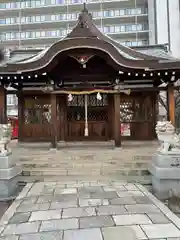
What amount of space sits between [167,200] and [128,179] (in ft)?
4.95

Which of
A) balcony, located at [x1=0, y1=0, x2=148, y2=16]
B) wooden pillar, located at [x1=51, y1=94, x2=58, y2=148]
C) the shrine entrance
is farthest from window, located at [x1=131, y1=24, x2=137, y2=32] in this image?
wooden pillar, located at [x1=51, y1=94, x2=58, y2=148]

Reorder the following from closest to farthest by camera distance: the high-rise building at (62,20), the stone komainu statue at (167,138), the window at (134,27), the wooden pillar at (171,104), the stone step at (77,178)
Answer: the stone komainu statue at (167,138), the stone step at (77,178), the wooden pillar at (171,104), the high-rise building at (62,20), the window at (134,27)

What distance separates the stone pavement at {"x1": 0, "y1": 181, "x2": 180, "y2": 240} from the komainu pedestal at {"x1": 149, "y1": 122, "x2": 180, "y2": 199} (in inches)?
Answer: 16.0

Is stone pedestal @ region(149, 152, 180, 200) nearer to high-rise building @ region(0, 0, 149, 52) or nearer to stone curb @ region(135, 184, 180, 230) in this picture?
stone curb @ region(135, 184, 180, 230)

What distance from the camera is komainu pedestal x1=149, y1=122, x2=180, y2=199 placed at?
6.99 m

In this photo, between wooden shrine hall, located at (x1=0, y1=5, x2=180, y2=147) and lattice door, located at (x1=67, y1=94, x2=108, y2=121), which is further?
lattice door, located at (x1=67, y1=94, x2=108, y2=121)

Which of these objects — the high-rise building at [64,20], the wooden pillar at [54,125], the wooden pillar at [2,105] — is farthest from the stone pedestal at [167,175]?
the high-rise building at [64,20]

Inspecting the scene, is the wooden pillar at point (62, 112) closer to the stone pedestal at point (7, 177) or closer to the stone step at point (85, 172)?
the stone step at point (85, 172)

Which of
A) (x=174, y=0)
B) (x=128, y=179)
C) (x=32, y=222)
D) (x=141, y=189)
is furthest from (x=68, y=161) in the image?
(x=174, y=0)

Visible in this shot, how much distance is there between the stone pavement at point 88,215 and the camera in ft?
14.6

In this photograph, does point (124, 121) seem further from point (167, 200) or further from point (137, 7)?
point (137, 7)

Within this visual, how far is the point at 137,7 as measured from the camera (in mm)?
37781

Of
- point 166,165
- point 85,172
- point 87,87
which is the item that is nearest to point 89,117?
point 87,87

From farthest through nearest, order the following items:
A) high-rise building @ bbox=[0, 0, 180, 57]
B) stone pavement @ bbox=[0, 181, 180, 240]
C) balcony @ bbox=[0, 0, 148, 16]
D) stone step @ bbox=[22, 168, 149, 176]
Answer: high-rise building @ bbox=[0, 0, 180, 57] → balcony @ bbox=[0, 0, 148, 16] → stone step @ bbox=[22, 168, 149, 176] → stone pavement @ bbox=[0, 181, 180, 240]
